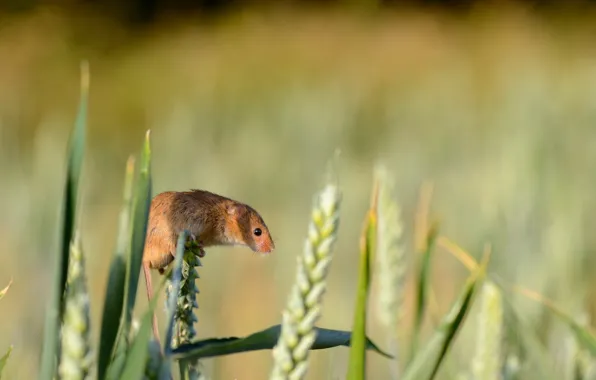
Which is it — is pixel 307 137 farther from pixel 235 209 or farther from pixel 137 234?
pixel 137 234

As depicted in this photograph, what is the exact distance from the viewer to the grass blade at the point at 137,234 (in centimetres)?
41

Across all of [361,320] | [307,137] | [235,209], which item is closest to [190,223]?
[235,209]

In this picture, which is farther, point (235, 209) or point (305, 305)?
point (235, 209)

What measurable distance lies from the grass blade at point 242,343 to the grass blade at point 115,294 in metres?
0.03

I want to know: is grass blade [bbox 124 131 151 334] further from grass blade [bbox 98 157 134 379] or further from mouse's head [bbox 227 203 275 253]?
mouse's head [bbox 227 203 275 253]

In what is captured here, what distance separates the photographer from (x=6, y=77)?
528 centimetres

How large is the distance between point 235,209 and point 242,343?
7.4 inches

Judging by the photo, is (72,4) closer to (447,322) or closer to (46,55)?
(46,55)

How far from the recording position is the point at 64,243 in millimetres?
398

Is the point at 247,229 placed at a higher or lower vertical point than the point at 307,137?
lower

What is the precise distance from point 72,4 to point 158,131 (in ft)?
13.4

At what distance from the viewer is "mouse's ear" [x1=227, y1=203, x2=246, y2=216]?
602 millimetres

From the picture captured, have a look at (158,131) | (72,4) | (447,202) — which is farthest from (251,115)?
(72,4)

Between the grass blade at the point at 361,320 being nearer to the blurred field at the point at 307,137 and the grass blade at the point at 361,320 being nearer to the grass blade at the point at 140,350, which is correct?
the grass blade at the point at 140,350
